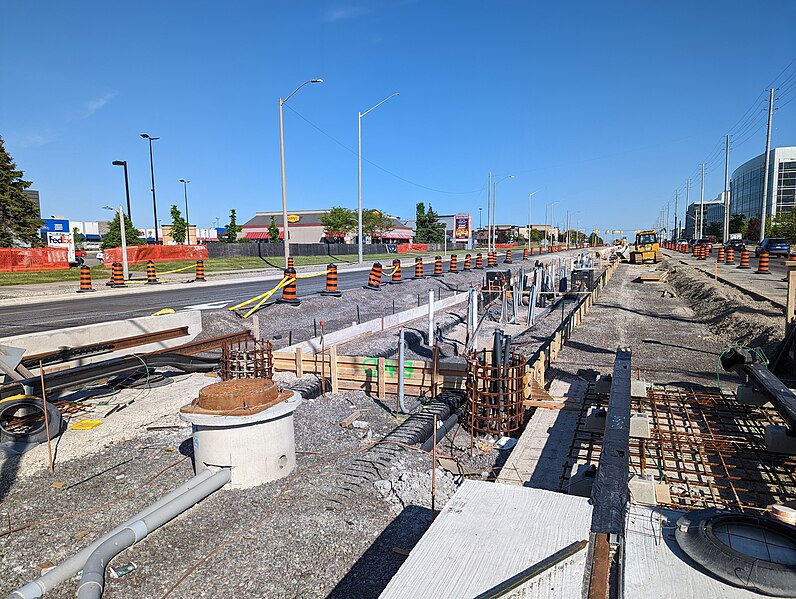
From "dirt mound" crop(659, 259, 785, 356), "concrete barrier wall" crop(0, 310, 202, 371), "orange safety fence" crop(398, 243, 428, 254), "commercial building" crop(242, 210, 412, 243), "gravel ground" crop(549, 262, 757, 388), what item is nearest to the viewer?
"concrete barrier wall" crop(0, 310, 202, 371)

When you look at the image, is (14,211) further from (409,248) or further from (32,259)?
(409,248)

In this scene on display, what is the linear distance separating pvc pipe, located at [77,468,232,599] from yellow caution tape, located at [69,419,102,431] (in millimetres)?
3435

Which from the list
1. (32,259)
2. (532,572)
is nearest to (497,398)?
(532,572)

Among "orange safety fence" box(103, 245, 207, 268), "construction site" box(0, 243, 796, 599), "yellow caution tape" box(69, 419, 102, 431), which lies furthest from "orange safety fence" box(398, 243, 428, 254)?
"yellow caution tape" box(69, 419, 102, 431)

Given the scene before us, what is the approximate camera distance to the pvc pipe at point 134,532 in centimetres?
402

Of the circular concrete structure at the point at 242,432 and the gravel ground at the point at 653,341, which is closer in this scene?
the circular concrete structure at the point at 242,432

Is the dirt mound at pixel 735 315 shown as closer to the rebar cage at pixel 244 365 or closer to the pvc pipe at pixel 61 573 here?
the rebar cage at pixel 244 365

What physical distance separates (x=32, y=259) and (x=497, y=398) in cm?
3566

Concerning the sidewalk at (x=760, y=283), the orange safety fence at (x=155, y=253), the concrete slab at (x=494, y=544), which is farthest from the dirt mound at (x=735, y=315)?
the orange safety fence at (x=155, y=253)

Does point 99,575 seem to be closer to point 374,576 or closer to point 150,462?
point 374,576

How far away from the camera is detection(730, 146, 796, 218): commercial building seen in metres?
115

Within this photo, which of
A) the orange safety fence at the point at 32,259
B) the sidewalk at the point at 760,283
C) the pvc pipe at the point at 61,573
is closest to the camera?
the pvc pipe at the point at 61,573

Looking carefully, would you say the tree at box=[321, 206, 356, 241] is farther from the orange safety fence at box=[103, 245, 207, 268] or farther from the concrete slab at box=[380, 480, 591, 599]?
the concrete slab at box=[380, 480, 591, 599]

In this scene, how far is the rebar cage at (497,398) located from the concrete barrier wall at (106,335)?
7195 mm
